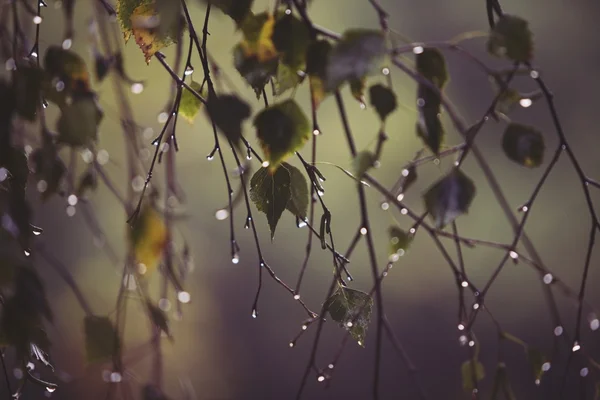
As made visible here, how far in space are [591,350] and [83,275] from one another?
2.21 metres

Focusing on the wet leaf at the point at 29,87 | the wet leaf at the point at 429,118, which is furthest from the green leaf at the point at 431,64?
the wet leaf at the point at 29,87

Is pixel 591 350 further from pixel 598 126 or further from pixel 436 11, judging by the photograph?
pixel 436 11

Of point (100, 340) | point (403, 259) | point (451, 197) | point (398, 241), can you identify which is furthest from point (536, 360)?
point (403, 259)

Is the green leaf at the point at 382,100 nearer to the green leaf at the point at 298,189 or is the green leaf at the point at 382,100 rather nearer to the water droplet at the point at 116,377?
the green leaf at the point at 298,189

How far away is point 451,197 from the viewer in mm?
382

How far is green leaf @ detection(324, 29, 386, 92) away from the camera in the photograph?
0.35 metres

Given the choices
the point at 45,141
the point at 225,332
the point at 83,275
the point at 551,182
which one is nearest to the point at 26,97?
the point at 45,141

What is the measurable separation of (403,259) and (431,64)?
2.64m

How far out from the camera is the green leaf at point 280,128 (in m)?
0.42

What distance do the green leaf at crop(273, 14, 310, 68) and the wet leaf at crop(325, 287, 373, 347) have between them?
8.3 inches

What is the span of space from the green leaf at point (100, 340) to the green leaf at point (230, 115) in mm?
162

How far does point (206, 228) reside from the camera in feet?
9.27

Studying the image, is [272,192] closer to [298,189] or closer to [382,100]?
[298,189]

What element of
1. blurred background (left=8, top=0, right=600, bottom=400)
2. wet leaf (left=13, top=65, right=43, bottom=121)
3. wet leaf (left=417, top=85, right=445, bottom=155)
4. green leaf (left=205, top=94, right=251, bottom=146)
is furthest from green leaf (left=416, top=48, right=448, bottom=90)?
blurred background (left=8, top=0, right=600, bottom=400)
